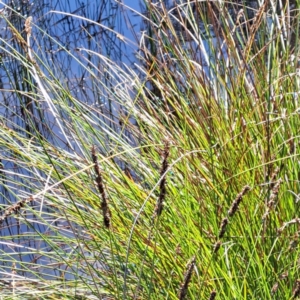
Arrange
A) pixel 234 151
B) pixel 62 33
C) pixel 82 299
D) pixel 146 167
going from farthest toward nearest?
1. pixel 62 33
2. pixel 146 167
3. pixel 234 151
4. pixel 82 299

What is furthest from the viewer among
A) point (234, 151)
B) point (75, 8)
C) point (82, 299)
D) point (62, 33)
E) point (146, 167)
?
point (75, 8)

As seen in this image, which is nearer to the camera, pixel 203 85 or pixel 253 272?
pixel 253 272

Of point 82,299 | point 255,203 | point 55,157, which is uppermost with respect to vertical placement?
point 55,157

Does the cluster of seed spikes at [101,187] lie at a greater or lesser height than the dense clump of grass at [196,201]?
greater

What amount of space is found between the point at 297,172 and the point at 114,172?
16.0 inches

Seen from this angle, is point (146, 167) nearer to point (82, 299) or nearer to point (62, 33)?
point (82, 299)

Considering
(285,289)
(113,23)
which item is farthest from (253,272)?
(113,23)

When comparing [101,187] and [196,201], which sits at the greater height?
[101,187]

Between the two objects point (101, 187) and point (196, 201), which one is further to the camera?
point (196, 201)

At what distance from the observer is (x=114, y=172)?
1521mm

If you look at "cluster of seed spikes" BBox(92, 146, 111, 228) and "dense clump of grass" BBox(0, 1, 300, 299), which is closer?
"cluster of seed spikes" BBox(92, 146, 111, 228)

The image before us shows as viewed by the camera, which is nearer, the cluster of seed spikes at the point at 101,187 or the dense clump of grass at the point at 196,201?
the cluster of seed spikes at the point at 101,187

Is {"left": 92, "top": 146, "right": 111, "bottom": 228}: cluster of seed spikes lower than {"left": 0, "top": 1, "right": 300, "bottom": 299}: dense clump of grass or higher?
higher

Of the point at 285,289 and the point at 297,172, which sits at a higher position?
the point at 297,172
